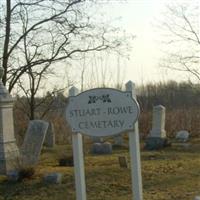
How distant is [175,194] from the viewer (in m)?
9.06

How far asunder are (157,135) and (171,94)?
18160 millimetres

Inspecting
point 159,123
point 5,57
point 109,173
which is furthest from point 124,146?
point 109,173

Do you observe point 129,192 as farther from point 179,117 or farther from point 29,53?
point 179,117

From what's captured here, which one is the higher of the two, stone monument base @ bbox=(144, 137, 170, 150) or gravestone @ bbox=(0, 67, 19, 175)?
gravestone @ bbox=(0, 67, 19, 175)

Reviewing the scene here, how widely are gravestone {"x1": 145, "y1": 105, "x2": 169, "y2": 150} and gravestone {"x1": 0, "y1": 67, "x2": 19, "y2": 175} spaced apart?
6.67m

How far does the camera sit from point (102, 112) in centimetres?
692

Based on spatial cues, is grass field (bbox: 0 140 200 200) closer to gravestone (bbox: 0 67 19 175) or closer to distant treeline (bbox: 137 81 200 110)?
gravestone (bbox: 0 67 19 175)

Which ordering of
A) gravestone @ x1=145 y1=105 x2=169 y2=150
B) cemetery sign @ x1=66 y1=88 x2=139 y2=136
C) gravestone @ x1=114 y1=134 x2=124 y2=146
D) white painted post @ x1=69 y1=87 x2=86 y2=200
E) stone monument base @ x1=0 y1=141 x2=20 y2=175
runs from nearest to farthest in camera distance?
cemetery sign @ x1=66 y1=88 x2=139 y2=136 < white painted post @ x1=69 y1=87 x2=86 y2=200 < stone monument base @ x1=0 y1=141 x2=20 y2=175 < gravestone @ x1=145 y1=105 x2=169 y2=150 < gravestone @ x1=114 y1=134 x2=124 y2=146

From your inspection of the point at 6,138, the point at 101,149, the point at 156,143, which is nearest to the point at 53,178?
the point at 6,138

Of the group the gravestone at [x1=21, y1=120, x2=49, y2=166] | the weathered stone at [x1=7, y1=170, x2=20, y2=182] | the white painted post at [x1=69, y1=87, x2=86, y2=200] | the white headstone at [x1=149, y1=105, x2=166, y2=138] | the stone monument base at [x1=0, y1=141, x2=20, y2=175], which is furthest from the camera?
the white headstone at [x1=149, y1=105, x2=166, y2=138]

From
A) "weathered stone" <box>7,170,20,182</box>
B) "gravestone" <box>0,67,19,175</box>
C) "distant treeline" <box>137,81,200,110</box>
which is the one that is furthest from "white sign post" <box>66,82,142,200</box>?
"distant treeline" <box>137,81,200,110</box>

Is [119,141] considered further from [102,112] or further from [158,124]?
[102,112]

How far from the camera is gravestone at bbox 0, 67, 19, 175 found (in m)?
11.1

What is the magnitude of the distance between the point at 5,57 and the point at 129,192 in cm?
999
